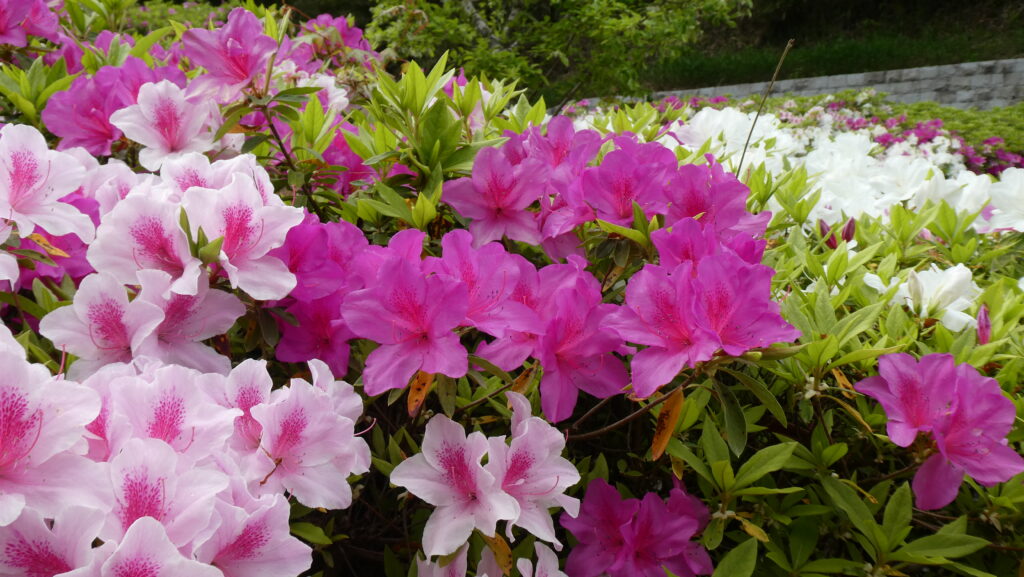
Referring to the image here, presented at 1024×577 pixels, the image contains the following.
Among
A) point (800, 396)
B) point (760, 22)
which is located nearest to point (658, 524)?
point (800, 396)

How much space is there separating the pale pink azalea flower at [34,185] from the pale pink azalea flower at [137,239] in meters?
0.12

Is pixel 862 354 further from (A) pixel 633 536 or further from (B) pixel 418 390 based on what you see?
(B) pixel 418 390

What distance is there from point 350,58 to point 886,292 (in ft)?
5.27

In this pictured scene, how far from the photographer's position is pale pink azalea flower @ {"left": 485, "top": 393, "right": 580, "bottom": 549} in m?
0.85

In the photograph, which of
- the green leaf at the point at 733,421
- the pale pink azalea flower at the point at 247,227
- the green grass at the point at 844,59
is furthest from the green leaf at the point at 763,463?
the green grass at the point at 844,59

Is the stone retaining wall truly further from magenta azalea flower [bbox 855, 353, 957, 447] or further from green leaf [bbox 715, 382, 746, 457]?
green leaf [bbox 715, 382, 746, 457]

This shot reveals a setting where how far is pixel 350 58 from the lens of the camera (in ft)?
7.22

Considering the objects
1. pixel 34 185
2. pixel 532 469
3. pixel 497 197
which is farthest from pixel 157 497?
pixel 497 197

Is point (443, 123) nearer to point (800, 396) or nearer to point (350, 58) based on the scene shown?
point (800, 396)

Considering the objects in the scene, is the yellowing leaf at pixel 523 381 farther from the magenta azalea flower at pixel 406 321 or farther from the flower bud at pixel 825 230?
the flower bud at pixel 825 230

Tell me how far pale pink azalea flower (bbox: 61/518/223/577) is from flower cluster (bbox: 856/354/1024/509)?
81cm

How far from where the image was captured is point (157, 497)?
0.63 meters

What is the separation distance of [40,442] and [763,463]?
0.83m

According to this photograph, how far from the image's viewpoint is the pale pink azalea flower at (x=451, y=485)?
834 mm
